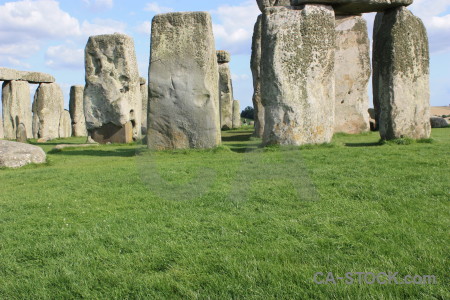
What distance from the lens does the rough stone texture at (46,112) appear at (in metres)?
19.8

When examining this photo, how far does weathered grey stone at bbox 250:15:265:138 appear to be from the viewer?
40.6 ft

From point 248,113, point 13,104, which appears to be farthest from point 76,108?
point 248,113

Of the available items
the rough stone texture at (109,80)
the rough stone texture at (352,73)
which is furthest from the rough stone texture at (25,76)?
the rough stone texture at (352,73)

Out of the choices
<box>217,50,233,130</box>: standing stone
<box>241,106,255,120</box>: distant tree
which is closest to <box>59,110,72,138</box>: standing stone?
<box>217,50,233,130</box>: standing stone

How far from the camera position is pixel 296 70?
8320 millimetres

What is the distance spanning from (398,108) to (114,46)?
7822 millimetres

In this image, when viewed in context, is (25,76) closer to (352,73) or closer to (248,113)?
(352,73)

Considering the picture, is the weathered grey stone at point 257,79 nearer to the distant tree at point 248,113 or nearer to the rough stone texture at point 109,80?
the rough stone texture at point 109,80

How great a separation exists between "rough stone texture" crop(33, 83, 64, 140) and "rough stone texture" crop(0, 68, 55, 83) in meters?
0.29

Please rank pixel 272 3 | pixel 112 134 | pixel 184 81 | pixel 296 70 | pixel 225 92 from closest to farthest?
pixel 296 70 → pixel 184 81 → pixel 272 3 → pixel 112 134 → pixel 225 92

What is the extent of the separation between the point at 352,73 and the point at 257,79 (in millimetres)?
2598

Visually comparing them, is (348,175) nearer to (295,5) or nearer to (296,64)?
(296,64)

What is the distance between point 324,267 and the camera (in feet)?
9.47

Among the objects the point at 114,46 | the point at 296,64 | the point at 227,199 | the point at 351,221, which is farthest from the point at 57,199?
the point at 114,46
